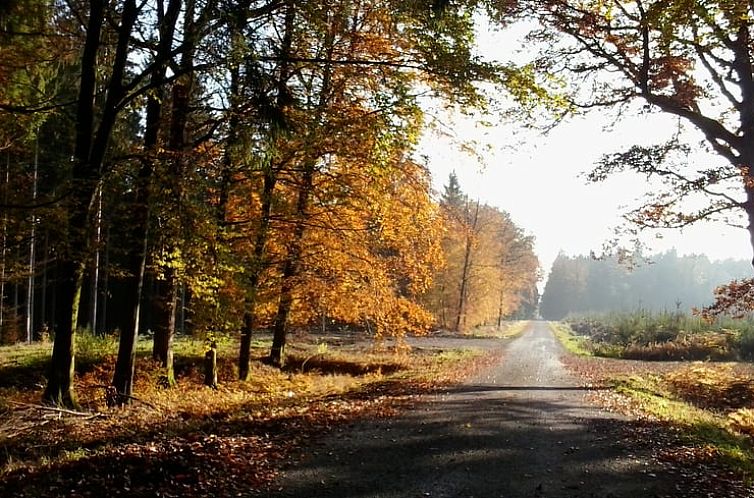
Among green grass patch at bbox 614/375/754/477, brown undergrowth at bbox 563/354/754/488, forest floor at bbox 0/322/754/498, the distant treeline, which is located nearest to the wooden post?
forest floor at bbox 0/322/754/498

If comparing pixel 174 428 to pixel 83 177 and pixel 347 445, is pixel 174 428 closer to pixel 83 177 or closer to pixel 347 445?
pixel 347 445

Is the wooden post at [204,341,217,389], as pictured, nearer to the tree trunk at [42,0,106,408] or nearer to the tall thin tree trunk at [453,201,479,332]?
the tree trunk at [42,0,106,408]

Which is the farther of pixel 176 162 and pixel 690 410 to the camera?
pixel 690 410

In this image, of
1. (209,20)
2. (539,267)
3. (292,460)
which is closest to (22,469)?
(292,460)

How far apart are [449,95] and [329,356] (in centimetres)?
1367

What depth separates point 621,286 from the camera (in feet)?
458

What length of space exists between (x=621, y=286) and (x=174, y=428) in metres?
146

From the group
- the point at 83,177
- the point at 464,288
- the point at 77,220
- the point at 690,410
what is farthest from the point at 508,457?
the point at 464,288

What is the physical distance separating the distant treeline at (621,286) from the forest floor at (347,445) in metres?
119

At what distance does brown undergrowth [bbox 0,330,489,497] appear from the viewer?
218 inches

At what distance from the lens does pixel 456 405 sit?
11.0 metres

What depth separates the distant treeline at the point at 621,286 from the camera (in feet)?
426

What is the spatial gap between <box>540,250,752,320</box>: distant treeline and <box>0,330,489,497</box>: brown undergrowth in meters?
118

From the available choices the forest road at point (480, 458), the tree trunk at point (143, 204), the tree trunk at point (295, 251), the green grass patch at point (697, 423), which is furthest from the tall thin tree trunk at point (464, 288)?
the tree trunk at point (143, 204)
